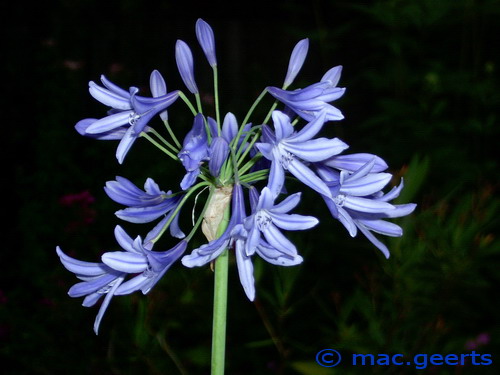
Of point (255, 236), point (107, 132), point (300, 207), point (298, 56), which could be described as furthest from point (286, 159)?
point (300, 207)

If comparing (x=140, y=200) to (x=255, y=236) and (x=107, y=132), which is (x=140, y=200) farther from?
(x=255, y=236)

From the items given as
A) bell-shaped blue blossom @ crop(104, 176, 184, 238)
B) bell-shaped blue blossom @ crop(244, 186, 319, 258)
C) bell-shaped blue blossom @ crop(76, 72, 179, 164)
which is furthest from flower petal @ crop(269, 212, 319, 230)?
bell-shaped blue blossom @ crop(76, 72, 179, 164)

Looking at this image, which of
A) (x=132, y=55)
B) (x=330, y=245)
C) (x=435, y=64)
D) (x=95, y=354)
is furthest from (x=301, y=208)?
(x=132, y=55)

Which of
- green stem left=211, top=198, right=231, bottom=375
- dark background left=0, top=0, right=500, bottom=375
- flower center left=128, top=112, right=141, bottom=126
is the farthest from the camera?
dark background left=0, top=0, right=500, bottom=375

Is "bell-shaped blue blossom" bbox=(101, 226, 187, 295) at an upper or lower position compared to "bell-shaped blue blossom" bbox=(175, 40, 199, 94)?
lower

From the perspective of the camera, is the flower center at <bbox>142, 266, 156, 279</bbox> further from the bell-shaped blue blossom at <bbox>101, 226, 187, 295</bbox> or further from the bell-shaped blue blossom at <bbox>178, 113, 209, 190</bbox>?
the bell-shaped blue blossom at <bbox>178, 113, 209, 190</bbox>

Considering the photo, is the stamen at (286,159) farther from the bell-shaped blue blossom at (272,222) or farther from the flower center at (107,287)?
the flower center at (107,287)

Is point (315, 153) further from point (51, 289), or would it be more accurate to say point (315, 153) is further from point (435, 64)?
point (435, 64)

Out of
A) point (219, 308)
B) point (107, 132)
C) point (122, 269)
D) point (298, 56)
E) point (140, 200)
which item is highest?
point (298, 56)

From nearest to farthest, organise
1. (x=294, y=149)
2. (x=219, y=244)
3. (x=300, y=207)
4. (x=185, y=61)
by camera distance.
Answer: (x=219, y=244) < (x=294, y=149) < (x=185, y=61) < (x=300, y=207)
